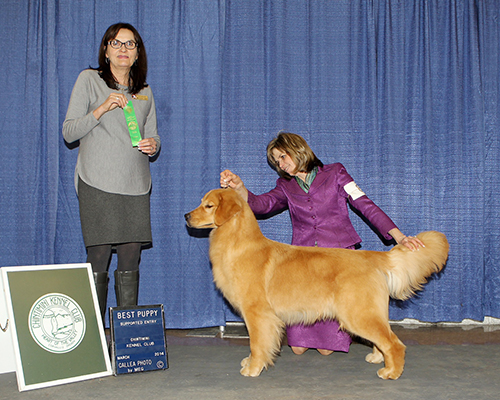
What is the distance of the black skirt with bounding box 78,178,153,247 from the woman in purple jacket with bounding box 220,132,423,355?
889 mm

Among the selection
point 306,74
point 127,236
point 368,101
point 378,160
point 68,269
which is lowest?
point 68,269

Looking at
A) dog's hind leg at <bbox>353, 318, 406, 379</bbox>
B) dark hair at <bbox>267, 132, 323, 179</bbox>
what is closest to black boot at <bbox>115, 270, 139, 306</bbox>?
dark hair at <bbox>267, 132, 323, 179</bbox>

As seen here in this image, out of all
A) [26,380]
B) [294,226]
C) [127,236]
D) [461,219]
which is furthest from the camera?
[461,219]

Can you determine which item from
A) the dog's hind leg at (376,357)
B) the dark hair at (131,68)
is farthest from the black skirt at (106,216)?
the dog's hind leg at (376,357)

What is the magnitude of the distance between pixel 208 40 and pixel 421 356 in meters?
3.67

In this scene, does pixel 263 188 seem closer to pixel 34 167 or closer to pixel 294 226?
pixel 294 226

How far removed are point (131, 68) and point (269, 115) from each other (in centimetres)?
161

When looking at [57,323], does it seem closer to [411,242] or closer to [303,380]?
[303,380]

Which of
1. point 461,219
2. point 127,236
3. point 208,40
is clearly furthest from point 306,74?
point 127,236

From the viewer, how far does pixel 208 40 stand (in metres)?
4.55

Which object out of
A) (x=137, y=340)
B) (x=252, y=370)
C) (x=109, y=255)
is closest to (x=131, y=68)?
(x=109, y=255)

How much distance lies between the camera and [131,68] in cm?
354

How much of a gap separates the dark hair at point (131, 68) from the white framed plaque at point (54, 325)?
1.46 m

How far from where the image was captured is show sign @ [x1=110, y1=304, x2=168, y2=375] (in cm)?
303
